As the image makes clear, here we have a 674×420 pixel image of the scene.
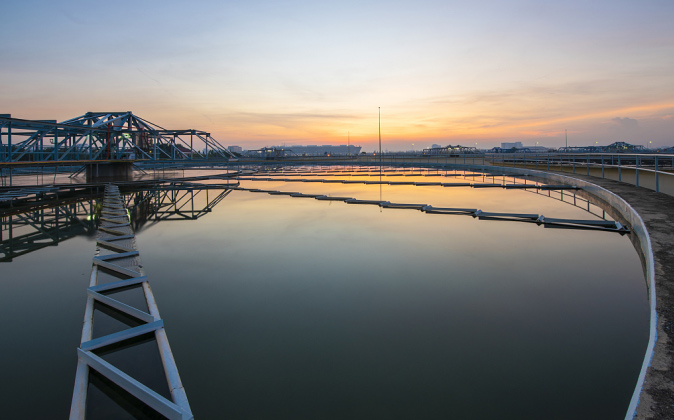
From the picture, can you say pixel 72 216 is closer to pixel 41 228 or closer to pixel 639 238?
pixel 41 228

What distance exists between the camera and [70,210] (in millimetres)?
10977

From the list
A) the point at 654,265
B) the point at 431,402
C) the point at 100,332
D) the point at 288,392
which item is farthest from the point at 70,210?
the point at 654,265

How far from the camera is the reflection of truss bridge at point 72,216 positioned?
721cm

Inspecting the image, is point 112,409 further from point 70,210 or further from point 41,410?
point 70,210

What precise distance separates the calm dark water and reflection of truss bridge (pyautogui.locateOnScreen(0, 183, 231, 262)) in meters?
0.95

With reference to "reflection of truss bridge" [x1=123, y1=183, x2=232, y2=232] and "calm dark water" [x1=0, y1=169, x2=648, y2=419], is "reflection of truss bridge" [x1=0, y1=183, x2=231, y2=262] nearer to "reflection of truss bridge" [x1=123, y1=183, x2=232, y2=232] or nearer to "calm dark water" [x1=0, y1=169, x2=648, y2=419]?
"reflection of truss bridge" [x1=123, y1=183, x2=232, y2=232]

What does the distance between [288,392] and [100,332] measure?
1900mm

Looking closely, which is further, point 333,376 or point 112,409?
point 333,376

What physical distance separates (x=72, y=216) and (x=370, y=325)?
9659 millimetres

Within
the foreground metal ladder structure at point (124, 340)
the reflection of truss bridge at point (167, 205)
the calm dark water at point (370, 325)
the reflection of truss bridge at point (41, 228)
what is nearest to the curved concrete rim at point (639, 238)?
the calm dark water at point (370, 325)

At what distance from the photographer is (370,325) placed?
337 cm

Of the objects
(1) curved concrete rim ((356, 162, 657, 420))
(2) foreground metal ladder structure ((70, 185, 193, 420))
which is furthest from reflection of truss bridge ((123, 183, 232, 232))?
(1) curved concrete rim ((356, 162, 657, 420))

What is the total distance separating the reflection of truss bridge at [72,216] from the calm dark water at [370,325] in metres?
0.95

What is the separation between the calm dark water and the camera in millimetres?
2375
